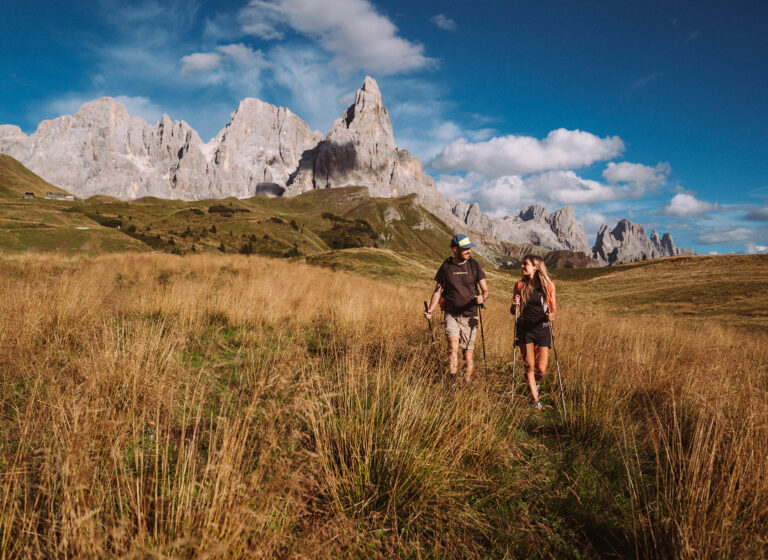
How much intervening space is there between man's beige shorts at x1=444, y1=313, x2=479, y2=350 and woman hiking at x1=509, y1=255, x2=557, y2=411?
2.24ft

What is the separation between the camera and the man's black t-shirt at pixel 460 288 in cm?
556

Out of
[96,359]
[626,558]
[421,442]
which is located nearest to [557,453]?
[626,558]

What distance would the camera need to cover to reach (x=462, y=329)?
5633 millimetres

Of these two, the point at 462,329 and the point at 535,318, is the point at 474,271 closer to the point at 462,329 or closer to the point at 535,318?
the point at 462,329

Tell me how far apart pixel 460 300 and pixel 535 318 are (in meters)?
1.15

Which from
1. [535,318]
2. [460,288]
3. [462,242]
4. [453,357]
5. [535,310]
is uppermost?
[462,242]

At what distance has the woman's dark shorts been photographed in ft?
17.4

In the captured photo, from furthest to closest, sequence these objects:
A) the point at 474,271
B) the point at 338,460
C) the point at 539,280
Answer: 1. the point at 474,271
2. the point at 539,280
3. the point at 338,460

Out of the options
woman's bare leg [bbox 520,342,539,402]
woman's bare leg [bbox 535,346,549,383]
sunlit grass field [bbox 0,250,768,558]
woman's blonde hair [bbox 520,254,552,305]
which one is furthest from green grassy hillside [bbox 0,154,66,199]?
woman's bare leg [bbox 535,346,549,383]

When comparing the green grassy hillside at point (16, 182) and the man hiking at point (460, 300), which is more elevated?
the green grassy hillside at point (16, 182)

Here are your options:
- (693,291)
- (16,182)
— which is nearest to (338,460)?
(693,291)

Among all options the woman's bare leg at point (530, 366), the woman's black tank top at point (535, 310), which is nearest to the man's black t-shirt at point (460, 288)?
the woman's black tank top at point (535, 310)

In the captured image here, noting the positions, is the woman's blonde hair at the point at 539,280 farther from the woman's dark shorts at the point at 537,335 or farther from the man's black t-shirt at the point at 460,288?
the man's black t-shirt at the point at 460,288

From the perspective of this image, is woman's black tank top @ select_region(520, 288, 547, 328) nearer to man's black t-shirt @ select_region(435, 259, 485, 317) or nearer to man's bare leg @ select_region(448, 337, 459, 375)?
man's black t-shirt @ select_region(435, 259, 485, 317)
